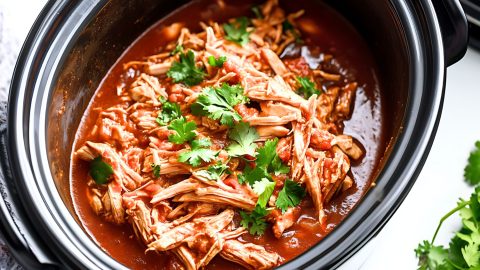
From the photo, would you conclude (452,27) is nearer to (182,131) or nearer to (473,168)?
(473,168)

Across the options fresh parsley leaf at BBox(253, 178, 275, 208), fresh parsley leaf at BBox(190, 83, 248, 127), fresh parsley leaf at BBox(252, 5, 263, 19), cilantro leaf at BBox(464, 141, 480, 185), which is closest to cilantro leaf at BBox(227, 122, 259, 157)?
fresh parsley leaf at BBox(190, 83, 248, 127)

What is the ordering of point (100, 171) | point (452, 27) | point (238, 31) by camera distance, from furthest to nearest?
point (238, 31)
point (100, 171)
point (452, 27)

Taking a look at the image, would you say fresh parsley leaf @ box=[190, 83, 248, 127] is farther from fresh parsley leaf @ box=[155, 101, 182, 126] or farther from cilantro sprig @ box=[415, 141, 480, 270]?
cilantro sprig @ box=[415, 141, 480, 270]

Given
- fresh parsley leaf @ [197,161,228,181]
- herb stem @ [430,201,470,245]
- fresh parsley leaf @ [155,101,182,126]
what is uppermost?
fresh parsley leaf @ [155,101,182,126]

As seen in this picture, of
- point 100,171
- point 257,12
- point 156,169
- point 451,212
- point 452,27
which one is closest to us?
point 452,27

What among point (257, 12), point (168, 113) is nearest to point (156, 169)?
point (168, 113)

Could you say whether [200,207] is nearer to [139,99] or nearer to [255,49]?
[139,99]
